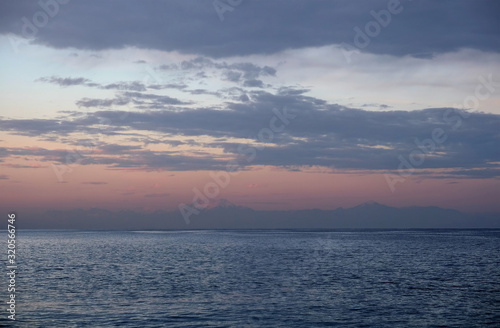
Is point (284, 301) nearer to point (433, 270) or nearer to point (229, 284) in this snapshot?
point (229, 284)

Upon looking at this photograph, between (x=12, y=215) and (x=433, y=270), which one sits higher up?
(x=12, y=215)

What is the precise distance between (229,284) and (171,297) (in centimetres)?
1085

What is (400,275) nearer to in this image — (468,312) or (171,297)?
(468,312)

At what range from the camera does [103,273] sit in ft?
230

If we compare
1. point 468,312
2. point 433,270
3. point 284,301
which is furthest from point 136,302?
point 433,270

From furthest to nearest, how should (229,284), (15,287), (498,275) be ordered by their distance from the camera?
(498,275), (229,284), (15,287)

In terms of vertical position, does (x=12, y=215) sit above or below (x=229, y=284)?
above

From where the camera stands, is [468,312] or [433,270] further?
[433,270]

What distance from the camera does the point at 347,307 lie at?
43.6m

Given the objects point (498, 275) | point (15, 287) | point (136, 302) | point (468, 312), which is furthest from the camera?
point (498, 275)

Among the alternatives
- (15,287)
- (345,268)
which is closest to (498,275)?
(345,268)

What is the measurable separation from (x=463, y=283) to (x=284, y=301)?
2640 cm

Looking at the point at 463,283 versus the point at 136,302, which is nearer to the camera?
the point at 136,302

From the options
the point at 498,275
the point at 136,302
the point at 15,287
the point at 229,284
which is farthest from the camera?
the point at 498,275
